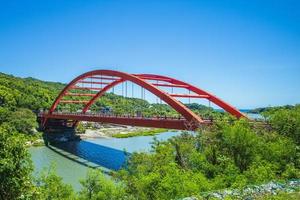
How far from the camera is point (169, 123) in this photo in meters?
→ 29.7

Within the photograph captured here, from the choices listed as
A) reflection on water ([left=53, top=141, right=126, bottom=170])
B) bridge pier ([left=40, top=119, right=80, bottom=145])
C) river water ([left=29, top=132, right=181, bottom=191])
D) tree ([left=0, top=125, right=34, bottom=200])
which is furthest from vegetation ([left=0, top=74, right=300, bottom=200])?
bridge pier ([left=40, top=119, right=80, bottom=145])

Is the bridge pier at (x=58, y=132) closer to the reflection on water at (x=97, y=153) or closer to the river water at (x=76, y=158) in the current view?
the reflection on water at (x=97, y=153)

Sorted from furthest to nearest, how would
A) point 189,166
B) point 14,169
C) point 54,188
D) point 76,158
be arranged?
1. point 76,158
2. point 189,166
3. point 54,188
4. point 14,169

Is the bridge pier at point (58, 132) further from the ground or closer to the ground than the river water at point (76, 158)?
further from the ground

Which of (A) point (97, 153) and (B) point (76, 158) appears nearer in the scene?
(B) point (76, 158)

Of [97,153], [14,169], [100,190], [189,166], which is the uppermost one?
[14,169]

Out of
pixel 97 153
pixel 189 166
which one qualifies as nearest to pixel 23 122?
pixel 97 153

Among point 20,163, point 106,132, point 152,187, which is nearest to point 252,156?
point 152,187

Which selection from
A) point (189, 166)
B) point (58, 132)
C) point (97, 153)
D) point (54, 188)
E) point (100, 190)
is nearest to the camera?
point (54, 188)

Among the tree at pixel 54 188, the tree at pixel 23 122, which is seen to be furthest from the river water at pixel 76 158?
the tree at pixel 54 188

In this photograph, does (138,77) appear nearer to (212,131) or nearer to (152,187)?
(212,131)

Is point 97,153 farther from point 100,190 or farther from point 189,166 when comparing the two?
point 100,190

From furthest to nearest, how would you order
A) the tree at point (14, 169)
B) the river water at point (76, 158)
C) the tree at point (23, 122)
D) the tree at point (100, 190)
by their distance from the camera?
1. the tree at point (23, 122)
2. the river water at point (76, 158)
3. the tree at point (100, 190)
4. the tree at point (14, 169)

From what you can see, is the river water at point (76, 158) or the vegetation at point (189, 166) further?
the river water at point (76, 158)
